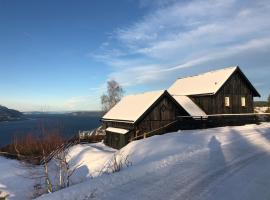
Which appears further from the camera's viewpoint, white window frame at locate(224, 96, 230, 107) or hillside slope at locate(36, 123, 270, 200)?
white window frame at locate(224, 96, 230, 107)

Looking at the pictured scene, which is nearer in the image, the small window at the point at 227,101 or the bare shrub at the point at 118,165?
the bare shrub at the point at 118,165

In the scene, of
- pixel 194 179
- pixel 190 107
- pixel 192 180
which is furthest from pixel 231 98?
pixel 192 180

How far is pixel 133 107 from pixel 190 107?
7766mm

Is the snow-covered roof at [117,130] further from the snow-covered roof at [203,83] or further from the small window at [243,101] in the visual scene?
the small window at [243,101]

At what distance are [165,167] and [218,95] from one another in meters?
26.2

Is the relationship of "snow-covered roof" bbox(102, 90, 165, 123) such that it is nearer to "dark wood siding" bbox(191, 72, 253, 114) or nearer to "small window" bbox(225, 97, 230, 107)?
"dark wood siding" bbox(191, 72, 253, 114)

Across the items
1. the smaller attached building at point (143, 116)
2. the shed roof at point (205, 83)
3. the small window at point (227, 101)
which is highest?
the shed roof at point (205, 83)

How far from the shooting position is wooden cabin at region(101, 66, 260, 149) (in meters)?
28.8

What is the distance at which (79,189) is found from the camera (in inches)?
348

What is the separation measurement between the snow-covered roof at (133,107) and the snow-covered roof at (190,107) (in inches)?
193

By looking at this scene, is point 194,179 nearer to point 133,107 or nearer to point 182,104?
point 133,107

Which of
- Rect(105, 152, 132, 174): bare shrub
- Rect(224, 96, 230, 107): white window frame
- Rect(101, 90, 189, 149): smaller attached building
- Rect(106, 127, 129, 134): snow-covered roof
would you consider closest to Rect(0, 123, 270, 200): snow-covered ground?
Rect(105, 152, 132, 174): bare shrub

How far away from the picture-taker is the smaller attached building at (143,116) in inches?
1117

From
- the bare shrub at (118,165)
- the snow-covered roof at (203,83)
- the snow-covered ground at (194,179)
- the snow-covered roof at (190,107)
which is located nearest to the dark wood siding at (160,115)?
the snow-covered roof at (190,107)
